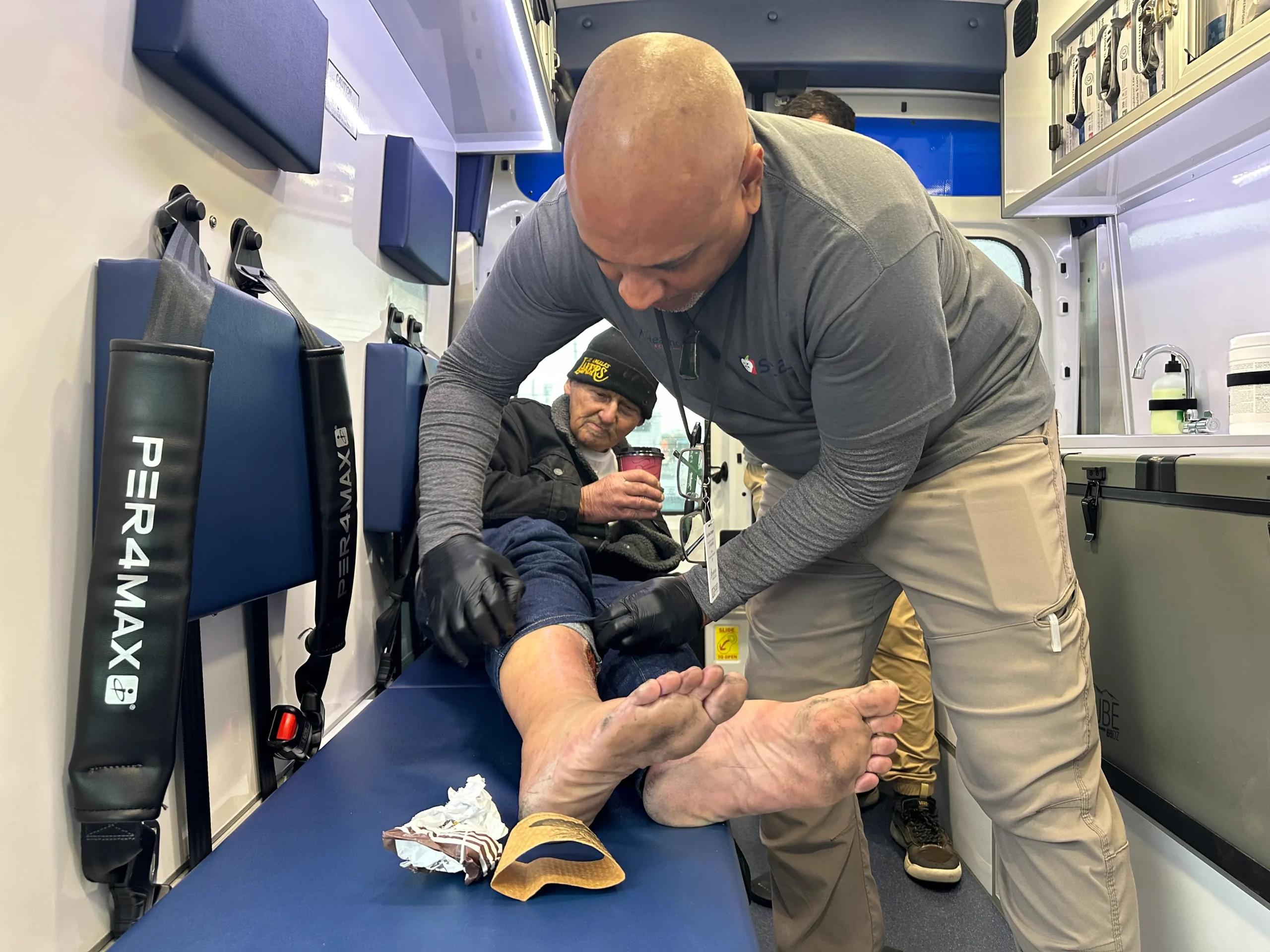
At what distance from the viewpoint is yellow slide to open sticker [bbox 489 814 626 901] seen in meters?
0.84

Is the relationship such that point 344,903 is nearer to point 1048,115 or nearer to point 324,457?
point 324,457

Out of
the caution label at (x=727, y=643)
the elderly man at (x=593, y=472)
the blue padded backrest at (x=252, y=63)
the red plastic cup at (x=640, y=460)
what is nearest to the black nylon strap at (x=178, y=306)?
the blue padded backrest at (x=252, y=63)

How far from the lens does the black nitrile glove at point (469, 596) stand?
1.23m

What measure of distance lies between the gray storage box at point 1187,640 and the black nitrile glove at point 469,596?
1.15m

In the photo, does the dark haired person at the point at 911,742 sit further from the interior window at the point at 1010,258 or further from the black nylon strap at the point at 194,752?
the black nylon strap at the point at 194,752

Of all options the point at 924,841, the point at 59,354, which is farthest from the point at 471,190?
the point at 924,841

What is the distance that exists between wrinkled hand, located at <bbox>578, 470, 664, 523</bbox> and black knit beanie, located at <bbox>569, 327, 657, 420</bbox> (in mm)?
229

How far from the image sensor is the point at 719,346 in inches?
47.8

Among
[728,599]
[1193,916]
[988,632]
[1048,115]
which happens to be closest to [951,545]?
[988,632]

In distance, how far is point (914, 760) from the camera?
2303mm

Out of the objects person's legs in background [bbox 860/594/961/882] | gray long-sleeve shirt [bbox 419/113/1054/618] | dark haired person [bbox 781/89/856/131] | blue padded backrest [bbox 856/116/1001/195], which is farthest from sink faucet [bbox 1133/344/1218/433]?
gray long-sleeve shirt [bbox 419/113/1054/618]

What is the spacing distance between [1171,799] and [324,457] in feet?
5.19

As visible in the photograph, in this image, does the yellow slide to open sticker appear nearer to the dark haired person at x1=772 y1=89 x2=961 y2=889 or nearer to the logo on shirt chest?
the logo on shirt chest

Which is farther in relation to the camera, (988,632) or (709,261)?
(988,632)
